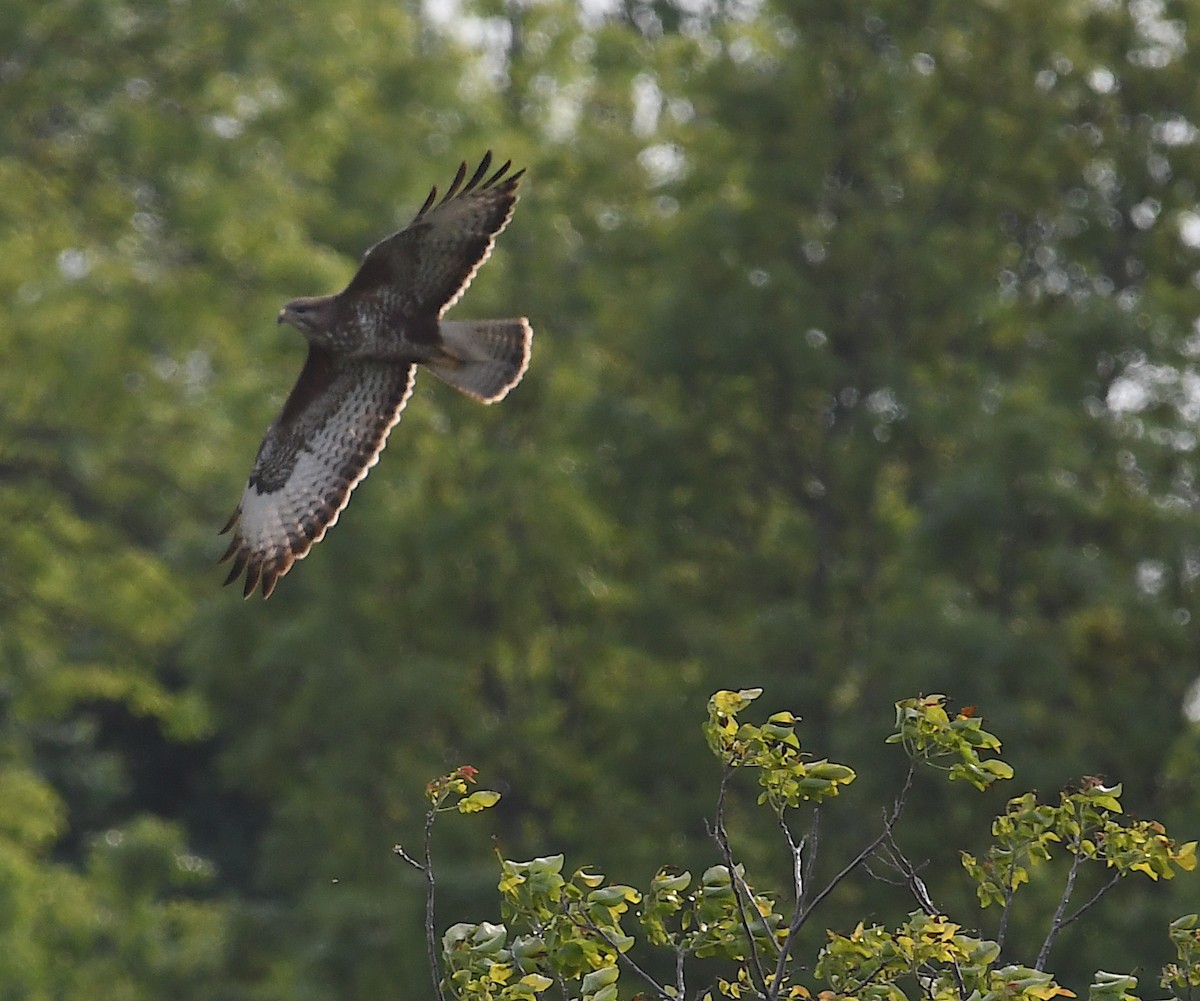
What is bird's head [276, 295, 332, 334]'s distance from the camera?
9258 millimetres

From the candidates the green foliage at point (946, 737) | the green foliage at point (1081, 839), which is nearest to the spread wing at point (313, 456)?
the green foliage at point (1081, 839)

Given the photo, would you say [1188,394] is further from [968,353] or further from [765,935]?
[765,935]

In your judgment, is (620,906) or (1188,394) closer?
(620,906)

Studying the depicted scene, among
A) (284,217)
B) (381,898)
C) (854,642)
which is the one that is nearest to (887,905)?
(854,642)

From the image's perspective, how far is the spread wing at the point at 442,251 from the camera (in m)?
9.08

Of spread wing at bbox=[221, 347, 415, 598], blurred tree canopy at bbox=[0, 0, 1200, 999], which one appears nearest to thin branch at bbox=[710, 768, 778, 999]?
spread wing at bbox=[221, 347, 415, 598]

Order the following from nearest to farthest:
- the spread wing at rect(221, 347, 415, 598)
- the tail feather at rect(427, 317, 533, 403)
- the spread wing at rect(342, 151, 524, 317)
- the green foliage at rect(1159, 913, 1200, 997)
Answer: the green foliage at rect(1159, 913, 1200, 997) < the spread wing at rect(342, 151, 524, 317) < the tail feather at rect(427, 317, 533, 403) < the spread wing at rect(221, 347, 415, 598)

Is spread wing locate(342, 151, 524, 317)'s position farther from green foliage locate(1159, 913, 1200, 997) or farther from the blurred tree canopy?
the blurred tree canopy

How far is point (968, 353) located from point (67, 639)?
23.9 feet

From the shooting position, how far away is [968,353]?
17.5 m

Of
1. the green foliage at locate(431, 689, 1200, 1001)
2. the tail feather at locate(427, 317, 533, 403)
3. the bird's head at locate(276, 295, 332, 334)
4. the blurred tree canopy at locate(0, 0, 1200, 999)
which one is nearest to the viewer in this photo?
the green foliage at locate(431, 689, 1200, 1001)

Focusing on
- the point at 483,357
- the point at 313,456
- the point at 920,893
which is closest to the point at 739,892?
the point at 920,893

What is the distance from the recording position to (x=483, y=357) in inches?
381

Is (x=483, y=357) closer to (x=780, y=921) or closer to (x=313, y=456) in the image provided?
(x=313, y=456)
